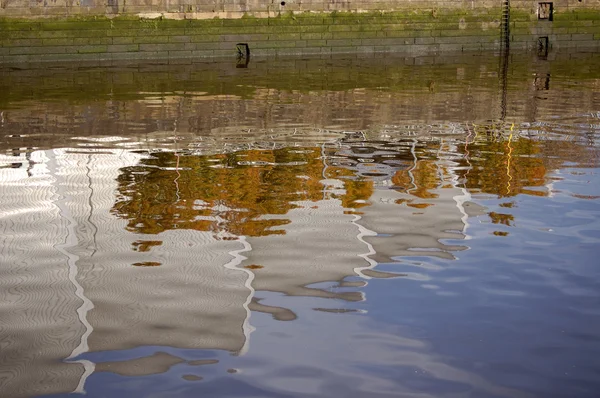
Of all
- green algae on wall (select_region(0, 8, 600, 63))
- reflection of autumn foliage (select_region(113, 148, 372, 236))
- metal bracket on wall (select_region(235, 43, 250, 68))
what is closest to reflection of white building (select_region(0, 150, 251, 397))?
reflection of autumn foliage (select_region(113, 148, 372, 236))

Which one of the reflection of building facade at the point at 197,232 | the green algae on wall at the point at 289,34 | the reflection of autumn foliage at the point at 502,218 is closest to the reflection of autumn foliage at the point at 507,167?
the reflection of building facade at the point at 197,232

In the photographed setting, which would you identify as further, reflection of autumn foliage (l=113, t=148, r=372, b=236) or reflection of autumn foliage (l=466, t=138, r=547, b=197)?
reflection of autumn foliage (l=466, t=138, r=547, b=197)

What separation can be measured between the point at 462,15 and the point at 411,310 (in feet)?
113

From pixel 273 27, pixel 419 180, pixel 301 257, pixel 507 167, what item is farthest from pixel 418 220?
pixel 273 27

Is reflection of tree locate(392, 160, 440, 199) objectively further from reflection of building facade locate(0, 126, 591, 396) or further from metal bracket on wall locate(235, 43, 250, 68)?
metal bracket on wall locate(235, 43, 250, 68)

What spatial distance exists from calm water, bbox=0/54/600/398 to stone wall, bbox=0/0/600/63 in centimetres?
1771

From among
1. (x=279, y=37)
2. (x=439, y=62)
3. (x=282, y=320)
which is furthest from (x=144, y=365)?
(x=279, y=37)

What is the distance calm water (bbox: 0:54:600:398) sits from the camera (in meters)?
5.58

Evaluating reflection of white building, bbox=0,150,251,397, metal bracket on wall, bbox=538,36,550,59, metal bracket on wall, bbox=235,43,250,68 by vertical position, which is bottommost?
reflection of white building, bbox=0,150,251,397

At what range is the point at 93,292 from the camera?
7.13 metres

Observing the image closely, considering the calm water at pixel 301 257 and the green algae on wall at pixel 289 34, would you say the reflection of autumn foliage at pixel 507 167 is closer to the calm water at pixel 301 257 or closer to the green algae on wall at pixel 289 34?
the calm water at pixel 301 257

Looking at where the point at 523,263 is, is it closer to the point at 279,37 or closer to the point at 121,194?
the point at 121,194

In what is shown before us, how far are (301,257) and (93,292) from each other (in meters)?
1.73

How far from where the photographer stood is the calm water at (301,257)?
558 centimetres
